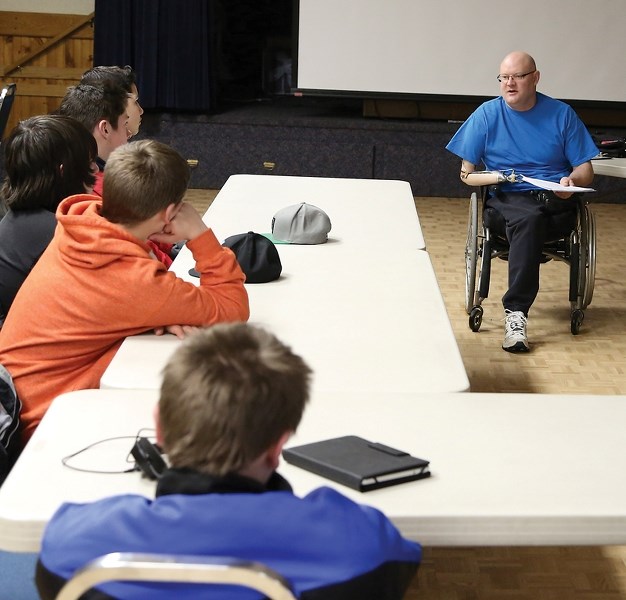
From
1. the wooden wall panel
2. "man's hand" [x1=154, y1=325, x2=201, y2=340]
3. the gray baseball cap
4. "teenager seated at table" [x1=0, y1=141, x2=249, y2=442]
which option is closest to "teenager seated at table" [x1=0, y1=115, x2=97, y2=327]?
"teenager seated at table" [x1=0, y1=141, x2=249, y2=442]

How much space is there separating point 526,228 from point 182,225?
7.06 feet

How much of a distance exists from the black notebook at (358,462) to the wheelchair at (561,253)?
8.68 feet

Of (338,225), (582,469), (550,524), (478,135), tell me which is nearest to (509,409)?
(582,469)

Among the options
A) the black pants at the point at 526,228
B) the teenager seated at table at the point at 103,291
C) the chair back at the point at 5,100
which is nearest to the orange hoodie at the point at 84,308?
the teenager seated at table at the point at 103,291

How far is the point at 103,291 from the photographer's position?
6.30ft

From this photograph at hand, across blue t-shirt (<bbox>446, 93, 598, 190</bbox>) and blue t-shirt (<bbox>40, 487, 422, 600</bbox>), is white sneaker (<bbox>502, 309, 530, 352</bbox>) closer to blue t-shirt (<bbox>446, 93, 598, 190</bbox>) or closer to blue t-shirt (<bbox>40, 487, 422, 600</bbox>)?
blue t-shirt (<bbox>446, 93, 598, 190</bbox>)

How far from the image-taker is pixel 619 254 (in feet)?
18.5

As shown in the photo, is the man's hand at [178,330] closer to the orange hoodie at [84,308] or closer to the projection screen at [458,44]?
the orange hoodie at [84,308]

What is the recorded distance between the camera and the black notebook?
1.33 m

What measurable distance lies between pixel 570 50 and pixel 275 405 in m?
6.37

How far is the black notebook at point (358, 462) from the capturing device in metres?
1.33

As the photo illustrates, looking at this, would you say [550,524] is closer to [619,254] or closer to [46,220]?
[46,220]

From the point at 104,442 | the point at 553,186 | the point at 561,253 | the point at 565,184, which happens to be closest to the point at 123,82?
the point at 553,186

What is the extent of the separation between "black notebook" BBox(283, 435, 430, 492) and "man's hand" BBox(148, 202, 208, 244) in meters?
0.77
